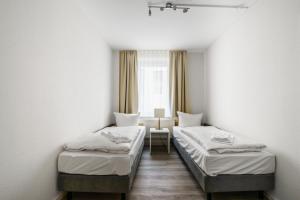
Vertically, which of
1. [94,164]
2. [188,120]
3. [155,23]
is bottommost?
[94,164]

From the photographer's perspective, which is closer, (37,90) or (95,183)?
(37,90)

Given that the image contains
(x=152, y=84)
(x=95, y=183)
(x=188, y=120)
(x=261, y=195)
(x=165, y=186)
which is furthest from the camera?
(x=152, y=84)

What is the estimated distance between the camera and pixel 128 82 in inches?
184

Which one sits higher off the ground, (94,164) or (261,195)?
(94,164)

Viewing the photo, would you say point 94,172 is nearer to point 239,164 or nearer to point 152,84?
point 239,164

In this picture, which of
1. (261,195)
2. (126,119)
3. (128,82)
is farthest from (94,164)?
(128,82)

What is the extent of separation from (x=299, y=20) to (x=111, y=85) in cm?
393

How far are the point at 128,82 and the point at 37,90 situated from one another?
3.07 m

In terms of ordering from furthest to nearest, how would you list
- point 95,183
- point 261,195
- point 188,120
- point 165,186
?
point 188,120 < point 165,186 < point 261,195 < point 95,183

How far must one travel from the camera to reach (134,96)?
15.4 feet

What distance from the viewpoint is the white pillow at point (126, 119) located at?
423 centimetres

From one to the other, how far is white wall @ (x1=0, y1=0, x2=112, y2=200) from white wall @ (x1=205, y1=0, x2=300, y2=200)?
2566 millimetres

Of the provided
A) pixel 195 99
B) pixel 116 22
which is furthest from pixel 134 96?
pixel 116 22

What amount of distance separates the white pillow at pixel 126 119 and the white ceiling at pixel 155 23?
1.77 metres
